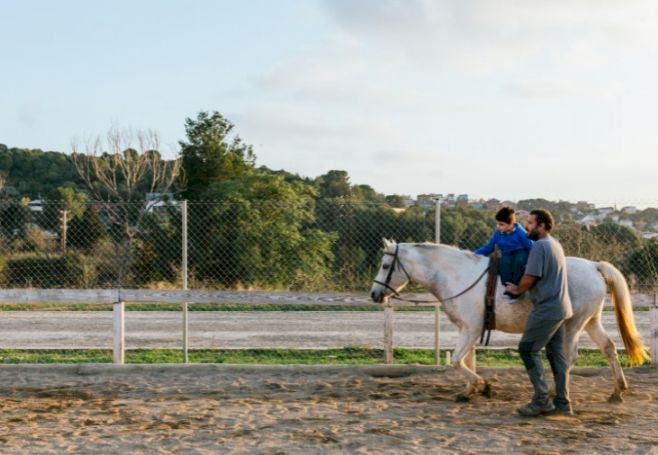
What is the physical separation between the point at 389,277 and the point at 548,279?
189 cm

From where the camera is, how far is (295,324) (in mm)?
15148

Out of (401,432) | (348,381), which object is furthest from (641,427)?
(348,381)

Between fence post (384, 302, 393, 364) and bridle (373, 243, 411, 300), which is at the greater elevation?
bridle (373, 243, 411, 300)

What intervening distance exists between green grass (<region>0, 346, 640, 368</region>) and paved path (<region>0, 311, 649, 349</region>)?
1.91ft

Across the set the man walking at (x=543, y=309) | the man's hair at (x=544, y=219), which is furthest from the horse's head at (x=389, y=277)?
the man's hair at (x=544, y=219)

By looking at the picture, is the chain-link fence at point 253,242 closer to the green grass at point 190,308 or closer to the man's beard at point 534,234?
the green grass at point 190,308

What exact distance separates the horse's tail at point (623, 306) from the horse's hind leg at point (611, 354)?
0.95 feet

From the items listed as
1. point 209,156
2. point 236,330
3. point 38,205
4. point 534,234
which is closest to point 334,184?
point 209,156

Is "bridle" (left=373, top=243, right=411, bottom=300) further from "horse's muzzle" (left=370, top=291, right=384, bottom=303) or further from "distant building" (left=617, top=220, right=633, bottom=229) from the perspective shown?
"distant building" (left=617, top=220, right=633, bottom=229)

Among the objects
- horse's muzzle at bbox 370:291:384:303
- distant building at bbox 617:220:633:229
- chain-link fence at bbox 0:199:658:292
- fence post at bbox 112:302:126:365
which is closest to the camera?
horse's muzzle at bbox 370:291:384:303

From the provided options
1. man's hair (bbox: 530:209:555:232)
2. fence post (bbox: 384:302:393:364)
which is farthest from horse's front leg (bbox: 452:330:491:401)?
fence post (bbox: 384:302:393:364)

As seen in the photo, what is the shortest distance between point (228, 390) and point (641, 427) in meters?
4.30

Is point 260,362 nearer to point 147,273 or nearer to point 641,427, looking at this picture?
point 147,273

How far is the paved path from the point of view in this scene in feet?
40.3
